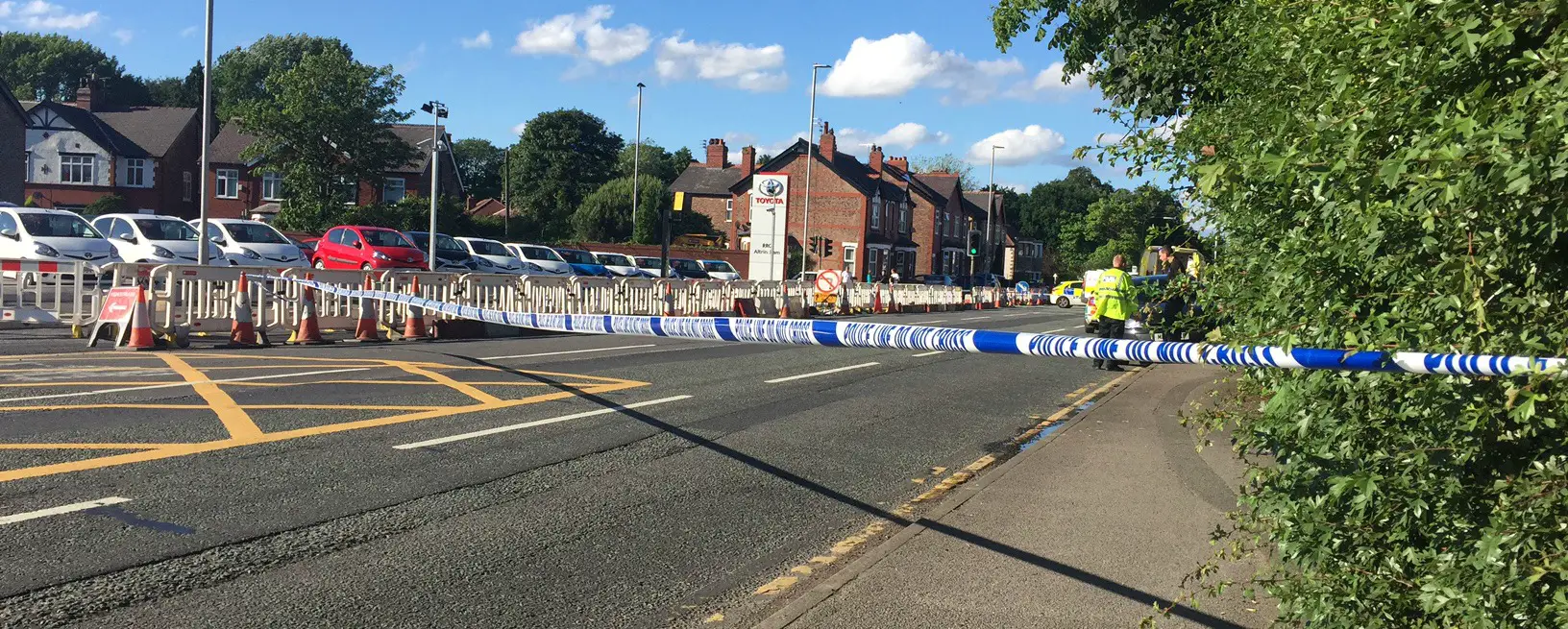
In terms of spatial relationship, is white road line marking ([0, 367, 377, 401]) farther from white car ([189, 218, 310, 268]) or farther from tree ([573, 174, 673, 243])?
tree ([573, 174, 673, 243])

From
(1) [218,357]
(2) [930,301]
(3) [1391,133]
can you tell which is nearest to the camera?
(3) [1391,133]

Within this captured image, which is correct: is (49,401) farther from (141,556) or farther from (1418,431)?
(1418,431)

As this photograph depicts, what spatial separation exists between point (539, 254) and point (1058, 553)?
1421 inches

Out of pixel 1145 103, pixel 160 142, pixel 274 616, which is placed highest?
pixel 160 142

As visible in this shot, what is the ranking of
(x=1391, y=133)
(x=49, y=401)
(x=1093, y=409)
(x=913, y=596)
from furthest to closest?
(x=1093, y=409), (x=49, y=401), (x=913, y=596), (x=1391, y=133)

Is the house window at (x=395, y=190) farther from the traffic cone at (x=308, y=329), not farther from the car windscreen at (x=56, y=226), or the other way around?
the traffic cone at (x=308, y=329)

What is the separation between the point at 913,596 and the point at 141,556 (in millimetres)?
3606

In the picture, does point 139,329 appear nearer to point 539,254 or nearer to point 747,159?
point 539,254

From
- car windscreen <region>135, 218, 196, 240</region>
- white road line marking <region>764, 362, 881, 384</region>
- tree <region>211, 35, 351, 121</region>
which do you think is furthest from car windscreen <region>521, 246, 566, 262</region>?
tree <region>211, 35, 351, 121</region>

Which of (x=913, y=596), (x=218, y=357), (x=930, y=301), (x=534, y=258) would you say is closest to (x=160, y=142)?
(x=534, y=258)

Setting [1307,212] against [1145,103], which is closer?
[1307,212]

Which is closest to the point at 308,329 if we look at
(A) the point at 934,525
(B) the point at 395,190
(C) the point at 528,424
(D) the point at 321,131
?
(C) the point at 528,424

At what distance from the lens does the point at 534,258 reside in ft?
131

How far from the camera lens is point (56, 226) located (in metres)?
24.7
